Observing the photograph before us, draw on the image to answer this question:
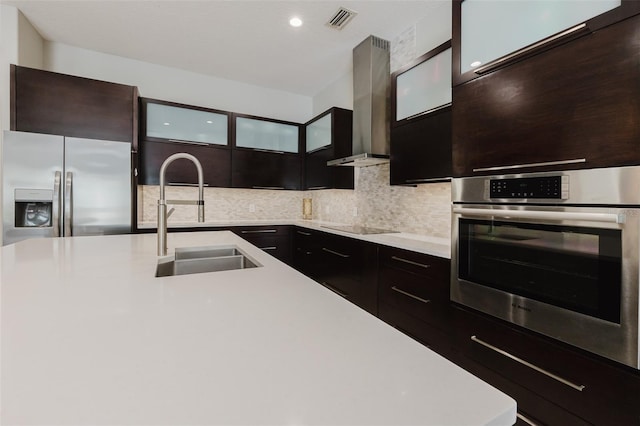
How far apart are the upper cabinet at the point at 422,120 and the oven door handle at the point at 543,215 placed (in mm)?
550

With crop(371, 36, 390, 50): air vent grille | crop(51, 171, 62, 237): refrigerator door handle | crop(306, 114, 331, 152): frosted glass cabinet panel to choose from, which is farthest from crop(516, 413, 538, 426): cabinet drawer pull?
crop(51, 171, 62, 237): refrigerator door handle

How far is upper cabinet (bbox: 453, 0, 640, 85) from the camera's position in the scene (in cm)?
111

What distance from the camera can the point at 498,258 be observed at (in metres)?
1.44

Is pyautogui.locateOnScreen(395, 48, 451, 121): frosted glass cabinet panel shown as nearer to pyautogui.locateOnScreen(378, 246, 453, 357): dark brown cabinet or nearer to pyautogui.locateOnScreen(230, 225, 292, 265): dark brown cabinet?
pyautogui.locateOnScreen(378, 246, 453, 357): dark brown cabinet

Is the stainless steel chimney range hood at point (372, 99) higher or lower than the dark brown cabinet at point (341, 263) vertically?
higher

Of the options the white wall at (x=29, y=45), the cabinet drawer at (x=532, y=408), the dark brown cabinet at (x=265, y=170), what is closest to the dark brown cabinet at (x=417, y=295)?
the cabinet drawer at (x=532, y=408)

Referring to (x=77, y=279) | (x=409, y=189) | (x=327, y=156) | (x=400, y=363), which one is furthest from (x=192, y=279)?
(x=327, y=156)

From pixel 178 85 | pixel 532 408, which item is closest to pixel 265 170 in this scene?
pixel 178 85

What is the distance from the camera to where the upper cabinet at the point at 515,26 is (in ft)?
3.64

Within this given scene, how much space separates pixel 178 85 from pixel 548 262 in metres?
4.10

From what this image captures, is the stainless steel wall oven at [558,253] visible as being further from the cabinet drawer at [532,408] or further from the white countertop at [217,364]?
the white countertop at [217,364]

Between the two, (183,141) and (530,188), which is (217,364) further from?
(183,141)

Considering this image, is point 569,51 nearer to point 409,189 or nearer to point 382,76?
point 409,189

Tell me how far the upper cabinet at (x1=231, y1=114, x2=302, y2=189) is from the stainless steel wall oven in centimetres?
276
